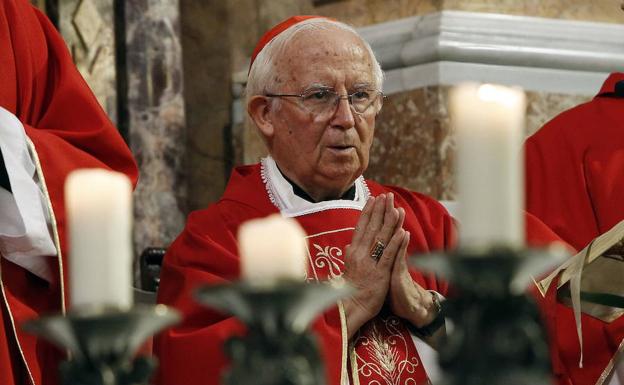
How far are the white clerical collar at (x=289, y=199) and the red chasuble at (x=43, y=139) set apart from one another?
362mm

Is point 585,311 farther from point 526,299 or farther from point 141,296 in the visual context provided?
point 526,299

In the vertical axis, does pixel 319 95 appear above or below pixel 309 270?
above

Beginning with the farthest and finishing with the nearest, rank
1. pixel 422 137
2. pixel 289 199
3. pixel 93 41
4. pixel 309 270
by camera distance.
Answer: pixel 93 41
pixel 422 137
pixel 289 199
pixel 309 270

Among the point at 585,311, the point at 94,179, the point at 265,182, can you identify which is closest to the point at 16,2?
the point at 265,182

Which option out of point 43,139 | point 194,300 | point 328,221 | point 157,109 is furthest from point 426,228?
point 157,109

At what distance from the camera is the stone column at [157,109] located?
233 inches

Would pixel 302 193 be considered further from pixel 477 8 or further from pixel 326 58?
pixel 477 8

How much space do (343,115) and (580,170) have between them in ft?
3.63

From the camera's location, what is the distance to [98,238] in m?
1.50

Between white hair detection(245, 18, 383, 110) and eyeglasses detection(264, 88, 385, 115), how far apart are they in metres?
0.06

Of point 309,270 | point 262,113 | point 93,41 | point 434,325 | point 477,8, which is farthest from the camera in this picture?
point 93,41

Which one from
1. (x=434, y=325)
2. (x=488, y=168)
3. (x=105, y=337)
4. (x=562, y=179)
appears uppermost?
(x=488, y=168)

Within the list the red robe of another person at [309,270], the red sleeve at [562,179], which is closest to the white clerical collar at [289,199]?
the red robe of another person at [309,270]

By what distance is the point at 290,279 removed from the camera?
56.5 inches
